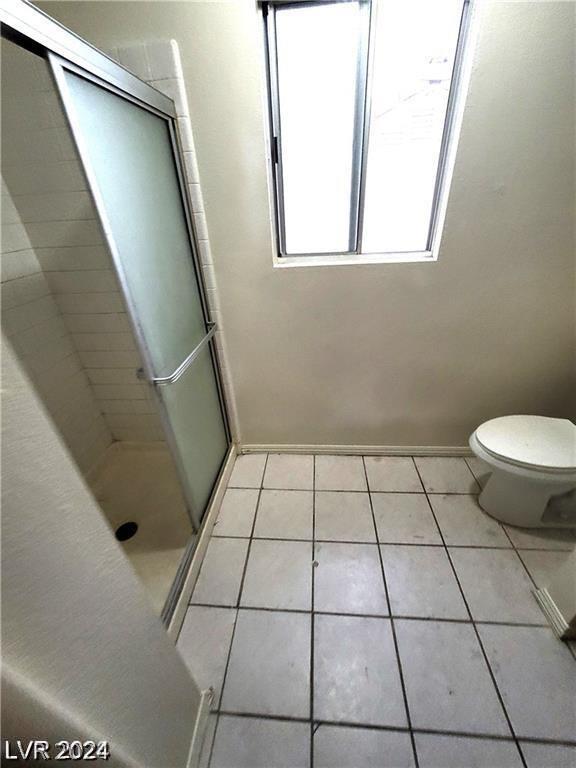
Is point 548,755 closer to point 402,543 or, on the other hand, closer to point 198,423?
point 402,543

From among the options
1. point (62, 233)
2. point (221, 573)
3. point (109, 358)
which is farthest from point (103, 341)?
point (221, 573)

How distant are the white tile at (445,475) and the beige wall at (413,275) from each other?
0.40ft

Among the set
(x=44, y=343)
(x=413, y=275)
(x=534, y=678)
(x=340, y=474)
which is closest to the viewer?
(x=534, y=678)

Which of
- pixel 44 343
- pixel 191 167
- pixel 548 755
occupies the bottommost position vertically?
pixel 548 755

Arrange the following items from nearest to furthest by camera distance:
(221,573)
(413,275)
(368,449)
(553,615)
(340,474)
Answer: (553,615), (221,573), (413,275), (340,474), (368,449)

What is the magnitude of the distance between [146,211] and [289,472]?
55.7 inches

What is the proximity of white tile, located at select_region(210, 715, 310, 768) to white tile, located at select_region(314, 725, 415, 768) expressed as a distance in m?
0.05

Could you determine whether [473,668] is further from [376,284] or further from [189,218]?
[189,218]

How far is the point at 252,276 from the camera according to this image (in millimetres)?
1432

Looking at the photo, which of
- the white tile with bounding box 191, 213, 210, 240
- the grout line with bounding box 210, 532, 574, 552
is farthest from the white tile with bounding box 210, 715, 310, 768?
the white tile with bounding box 191, 213, 210, 240

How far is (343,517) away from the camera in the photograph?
1473 mm

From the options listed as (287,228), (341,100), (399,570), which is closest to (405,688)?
(399,570)

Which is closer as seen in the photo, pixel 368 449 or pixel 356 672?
pixel 356 672

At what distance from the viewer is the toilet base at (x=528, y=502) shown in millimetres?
1271
